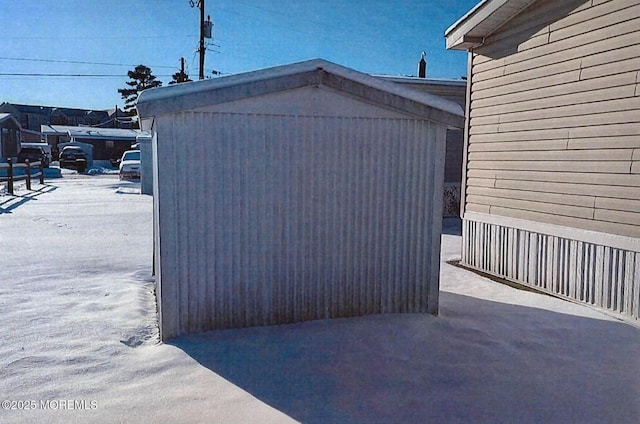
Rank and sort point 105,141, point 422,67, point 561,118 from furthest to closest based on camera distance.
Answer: point 105,141
point 422,67
point 561,118

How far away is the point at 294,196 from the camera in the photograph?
4.27 meters

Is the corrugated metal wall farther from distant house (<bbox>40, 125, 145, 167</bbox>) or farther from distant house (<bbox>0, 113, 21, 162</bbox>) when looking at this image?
distant house (<bbox>40, 125, 145, 167</bbox>)

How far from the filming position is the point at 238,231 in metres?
4.14

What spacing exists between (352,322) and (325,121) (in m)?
1.77

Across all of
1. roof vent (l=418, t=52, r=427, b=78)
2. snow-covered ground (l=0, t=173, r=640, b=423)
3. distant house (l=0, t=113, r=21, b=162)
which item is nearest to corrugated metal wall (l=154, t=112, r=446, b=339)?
snow-covered ground (l=0, t=173, r=640, b=423)

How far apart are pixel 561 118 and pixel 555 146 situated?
0.34 meters

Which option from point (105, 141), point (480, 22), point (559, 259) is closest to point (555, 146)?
point (559, 259)

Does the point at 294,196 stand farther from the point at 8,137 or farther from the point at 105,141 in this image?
the point at 105,141

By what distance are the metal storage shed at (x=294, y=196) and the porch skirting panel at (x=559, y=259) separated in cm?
203

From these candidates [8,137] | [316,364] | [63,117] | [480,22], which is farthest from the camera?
[63,117]

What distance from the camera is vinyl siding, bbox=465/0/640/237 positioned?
5113 mm

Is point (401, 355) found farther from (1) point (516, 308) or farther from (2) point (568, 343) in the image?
(1) point (516, 308)

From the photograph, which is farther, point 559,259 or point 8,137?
point 8,137

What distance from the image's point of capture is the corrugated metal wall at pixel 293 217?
3.98 meters
